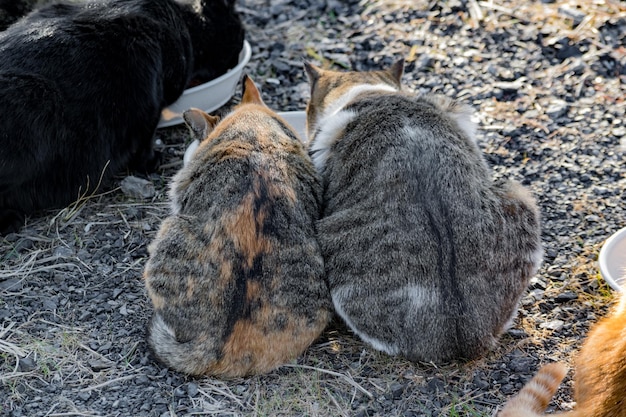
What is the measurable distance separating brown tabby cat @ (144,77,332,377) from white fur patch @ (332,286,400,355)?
5 cm

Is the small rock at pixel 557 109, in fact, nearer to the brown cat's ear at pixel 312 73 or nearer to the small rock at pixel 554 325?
the brown cat's ear at pixel 312 73

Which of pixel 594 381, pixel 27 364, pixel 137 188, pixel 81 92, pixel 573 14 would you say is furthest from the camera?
pixel 573 14

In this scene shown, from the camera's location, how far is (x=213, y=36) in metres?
5.74

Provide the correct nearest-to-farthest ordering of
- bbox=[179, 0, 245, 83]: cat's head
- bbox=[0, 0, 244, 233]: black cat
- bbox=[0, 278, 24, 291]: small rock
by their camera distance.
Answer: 1. bbox=[0, 278, 24, 291]: small rock
2. bbox=[0, 0, 244, 233]: black cat
3. bbox=[179, 0, 245, 83]: cat's head

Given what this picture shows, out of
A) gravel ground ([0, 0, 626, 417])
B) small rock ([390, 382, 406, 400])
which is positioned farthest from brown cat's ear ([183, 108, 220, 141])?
small rock ([390, 382, 406, 400])

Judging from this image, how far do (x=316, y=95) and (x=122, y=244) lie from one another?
141 cm

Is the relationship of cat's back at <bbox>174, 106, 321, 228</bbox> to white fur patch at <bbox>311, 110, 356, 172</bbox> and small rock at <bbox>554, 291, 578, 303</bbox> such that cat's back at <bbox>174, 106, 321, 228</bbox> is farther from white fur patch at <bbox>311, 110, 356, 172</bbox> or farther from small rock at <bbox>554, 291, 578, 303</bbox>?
small rock at <bbox>554, 291, 578, 303</bbox>

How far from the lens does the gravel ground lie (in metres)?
3.76

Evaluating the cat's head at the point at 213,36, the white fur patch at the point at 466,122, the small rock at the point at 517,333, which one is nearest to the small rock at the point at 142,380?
the small rock at the point at 517,333

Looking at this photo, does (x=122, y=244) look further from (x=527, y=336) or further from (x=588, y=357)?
(x=588, y=357)

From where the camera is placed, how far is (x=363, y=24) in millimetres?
6770

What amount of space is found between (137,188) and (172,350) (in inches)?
64.4

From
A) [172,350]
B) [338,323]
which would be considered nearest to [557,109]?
[338,323]

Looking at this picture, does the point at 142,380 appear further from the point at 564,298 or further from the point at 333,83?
the point at 564,298
